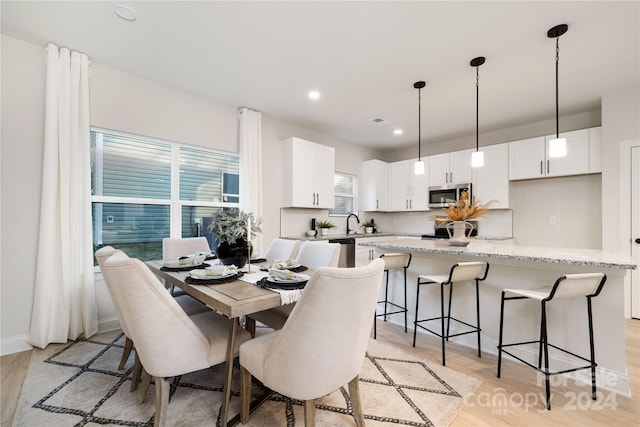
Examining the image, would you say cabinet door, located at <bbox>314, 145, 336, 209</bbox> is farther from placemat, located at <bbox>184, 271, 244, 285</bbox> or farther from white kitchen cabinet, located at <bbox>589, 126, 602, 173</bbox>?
white kitchen cabinet, located at <bbox>589, 126, 602, 173</bbox>

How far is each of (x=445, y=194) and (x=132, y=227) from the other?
15.2 ft

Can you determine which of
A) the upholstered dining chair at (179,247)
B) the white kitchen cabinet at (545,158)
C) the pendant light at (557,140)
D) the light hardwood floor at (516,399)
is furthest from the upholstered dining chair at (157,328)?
the white kitchen cabinet at (545,158)

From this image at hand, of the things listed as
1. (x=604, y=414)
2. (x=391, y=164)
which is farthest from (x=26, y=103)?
(x=391, y=164)

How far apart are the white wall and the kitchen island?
280cm

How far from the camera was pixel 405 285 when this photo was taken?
2963 millimetres

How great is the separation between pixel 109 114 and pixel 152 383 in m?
2.57

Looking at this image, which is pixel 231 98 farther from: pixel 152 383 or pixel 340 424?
pixel 340 424

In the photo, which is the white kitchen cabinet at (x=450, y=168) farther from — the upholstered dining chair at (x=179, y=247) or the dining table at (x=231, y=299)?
the dining table at (x=231, y=299)

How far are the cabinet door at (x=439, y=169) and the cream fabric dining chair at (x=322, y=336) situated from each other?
4.21 meters

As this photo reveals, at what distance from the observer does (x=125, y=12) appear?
207cm

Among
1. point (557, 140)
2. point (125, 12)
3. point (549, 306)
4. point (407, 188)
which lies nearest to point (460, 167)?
point (407, 188)

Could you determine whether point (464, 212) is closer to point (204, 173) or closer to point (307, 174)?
point (307, 174)

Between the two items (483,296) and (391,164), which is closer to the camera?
(483,296)

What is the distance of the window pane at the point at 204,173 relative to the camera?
3.50 m
